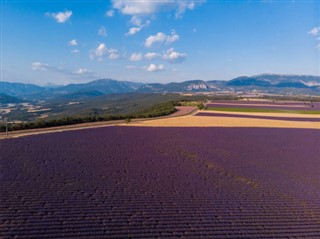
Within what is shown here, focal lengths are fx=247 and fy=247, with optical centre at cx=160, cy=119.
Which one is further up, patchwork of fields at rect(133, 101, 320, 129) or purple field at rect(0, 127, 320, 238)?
purple field at rect(0, 127, 320, 238)

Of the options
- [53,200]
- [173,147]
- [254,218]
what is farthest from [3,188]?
[173,147]

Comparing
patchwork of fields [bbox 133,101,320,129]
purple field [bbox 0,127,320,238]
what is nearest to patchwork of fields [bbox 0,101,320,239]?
purple field [bbox 0,127,320,238]

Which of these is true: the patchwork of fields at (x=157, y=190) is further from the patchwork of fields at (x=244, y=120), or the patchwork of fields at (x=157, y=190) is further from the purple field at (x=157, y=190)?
the patchwork of fields at (x=244, y=120)

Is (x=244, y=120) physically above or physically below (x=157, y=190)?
below

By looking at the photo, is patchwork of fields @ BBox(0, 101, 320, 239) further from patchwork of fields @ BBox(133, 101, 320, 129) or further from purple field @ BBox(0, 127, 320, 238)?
patchwork of fields @ BBox(133, 101, 320, 129)

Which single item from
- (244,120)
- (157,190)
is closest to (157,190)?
(157,190)

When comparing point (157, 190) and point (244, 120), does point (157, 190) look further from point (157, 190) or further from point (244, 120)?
point (244, 120)

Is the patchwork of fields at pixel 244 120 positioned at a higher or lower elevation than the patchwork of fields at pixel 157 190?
lower

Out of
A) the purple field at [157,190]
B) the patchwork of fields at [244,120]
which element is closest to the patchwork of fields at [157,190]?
the purple field at [157,190]

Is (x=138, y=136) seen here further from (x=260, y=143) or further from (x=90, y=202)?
(x=90, y=202)

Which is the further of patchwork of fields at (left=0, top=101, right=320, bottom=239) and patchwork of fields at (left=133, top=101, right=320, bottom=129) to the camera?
patchwork of fields at (left=133, top=101, right=320, bottom=129)
